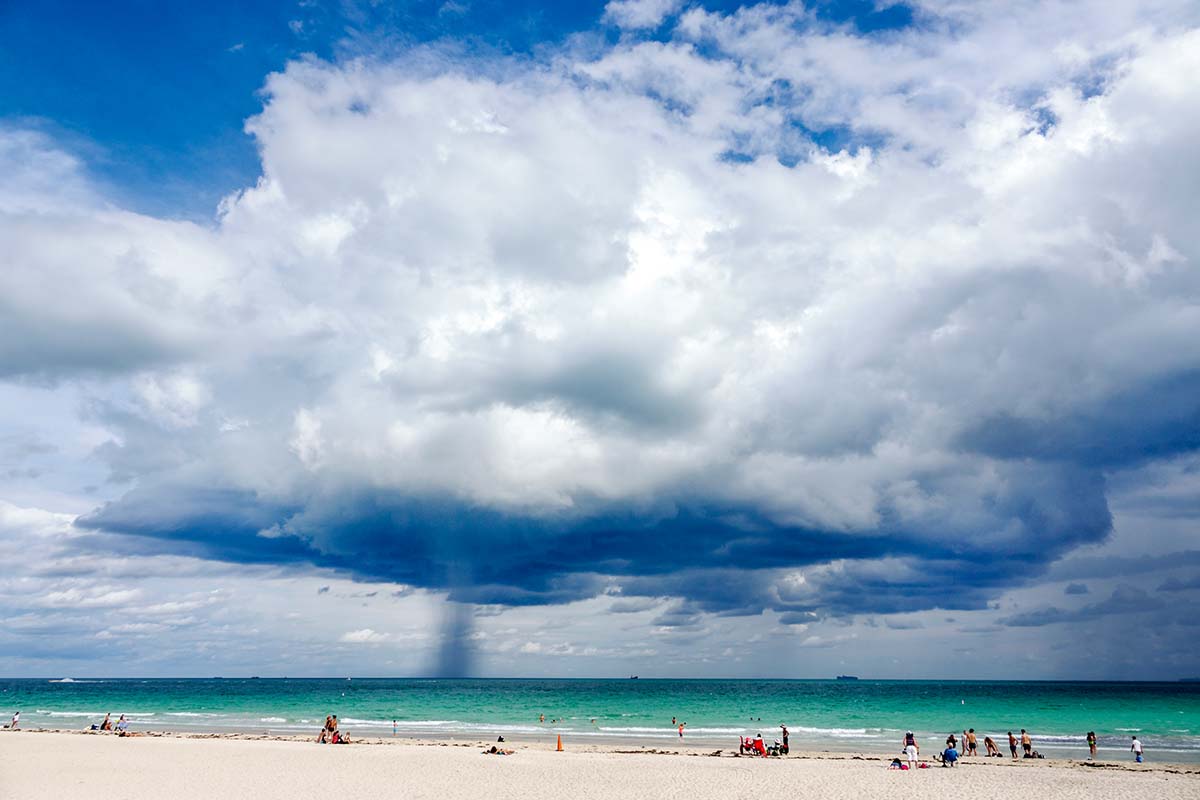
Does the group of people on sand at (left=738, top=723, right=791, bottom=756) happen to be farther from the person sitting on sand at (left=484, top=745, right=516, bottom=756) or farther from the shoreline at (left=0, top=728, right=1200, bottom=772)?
the person sitting on sand at (left=484, top=745, right=516, bottom=756)

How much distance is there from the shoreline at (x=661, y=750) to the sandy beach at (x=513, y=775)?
29 cm

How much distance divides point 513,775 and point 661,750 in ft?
53.2

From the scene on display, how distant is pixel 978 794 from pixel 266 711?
81.5 meters

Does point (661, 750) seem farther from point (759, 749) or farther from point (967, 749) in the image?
point (967, 749)

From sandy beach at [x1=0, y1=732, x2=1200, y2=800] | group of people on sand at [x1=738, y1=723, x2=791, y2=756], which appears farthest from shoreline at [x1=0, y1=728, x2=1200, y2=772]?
group of people on sand at [x1=738, y1=723, x2=791, y2=756]

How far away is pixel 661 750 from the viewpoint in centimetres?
4541

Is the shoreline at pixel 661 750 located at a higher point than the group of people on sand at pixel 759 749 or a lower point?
lower

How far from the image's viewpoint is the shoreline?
125ft

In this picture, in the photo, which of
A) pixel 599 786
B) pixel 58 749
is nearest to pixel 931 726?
pixel 599 786

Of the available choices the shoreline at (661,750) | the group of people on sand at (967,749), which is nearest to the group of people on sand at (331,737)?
the shoreline at (661,750)

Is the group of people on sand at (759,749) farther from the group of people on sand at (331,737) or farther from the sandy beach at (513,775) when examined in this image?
the group of people on sand at (331,737)

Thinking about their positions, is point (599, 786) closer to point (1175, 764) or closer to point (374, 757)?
point (374, 757)

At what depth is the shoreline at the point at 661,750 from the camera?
38219mm

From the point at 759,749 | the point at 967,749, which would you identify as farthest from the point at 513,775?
the point at 967,749
